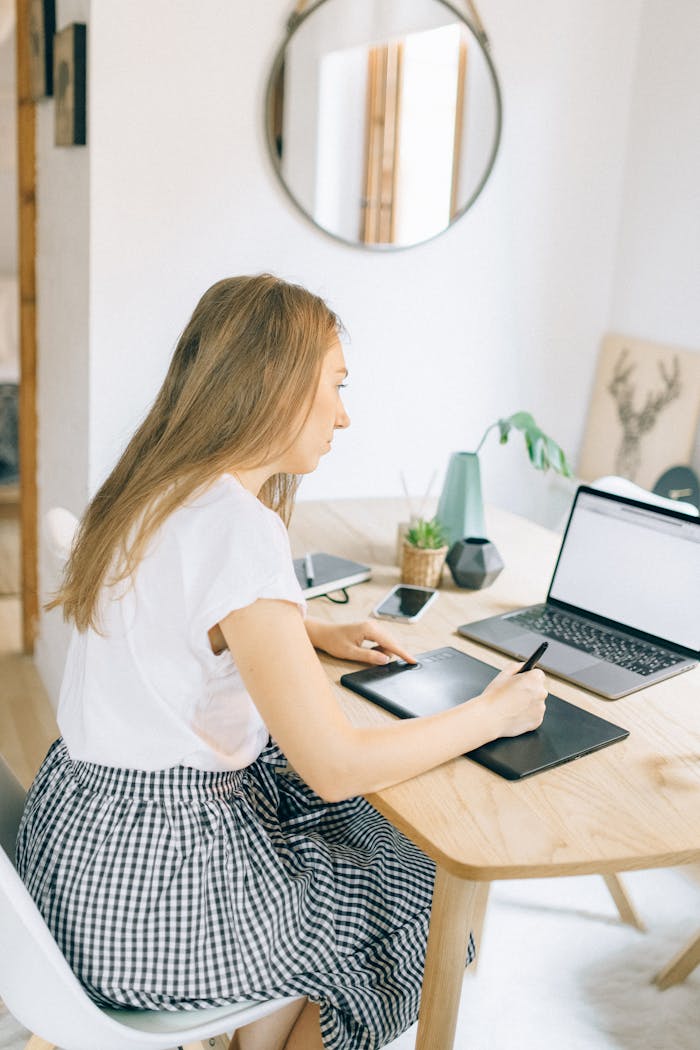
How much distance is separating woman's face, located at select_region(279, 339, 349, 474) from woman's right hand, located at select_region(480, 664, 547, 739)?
347 millimetres

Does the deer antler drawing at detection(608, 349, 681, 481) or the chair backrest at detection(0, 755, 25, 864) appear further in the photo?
the deer antler drawing at detection(608, 349, 681, 481)

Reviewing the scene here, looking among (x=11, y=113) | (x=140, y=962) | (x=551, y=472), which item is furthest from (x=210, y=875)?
(x=11, y=113)

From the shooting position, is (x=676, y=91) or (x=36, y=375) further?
(x=36, y=375)

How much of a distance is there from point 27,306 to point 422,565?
67.7 inches

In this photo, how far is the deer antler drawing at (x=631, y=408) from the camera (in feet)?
9.18

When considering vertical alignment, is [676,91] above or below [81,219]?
above

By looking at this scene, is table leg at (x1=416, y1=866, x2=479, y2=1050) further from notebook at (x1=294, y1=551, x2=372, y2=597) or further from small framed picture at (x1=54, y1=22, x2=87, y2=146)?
small framed picture at (x1=54, y1=22, x2=87, y2=146)

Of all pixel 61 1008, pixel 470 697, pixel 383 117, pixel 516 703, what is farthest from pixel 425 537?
pixel 383 117

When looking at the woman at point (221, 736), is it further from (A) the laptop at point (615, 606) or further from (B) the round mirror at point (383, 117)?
(B) the round mirror at point (383, 117)

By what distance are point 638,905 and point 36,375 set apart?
2.13 metres

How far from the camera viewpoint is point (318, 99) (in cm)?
240

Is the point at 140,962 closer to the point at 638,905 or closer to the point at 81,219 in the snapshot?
the point at 638,905

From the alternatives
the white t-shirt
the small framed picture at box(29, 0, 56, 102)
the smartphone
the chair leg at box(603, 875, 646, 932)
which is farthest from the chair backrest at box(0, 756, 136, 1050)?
the small framed picture at box(29, 0, 56, 102)

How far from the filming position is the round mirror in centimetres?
238
